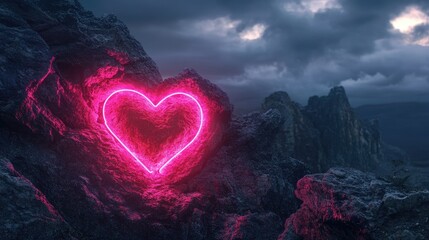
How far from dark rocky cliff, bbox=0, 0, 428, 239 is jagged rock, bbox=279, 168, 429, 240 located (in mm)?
49

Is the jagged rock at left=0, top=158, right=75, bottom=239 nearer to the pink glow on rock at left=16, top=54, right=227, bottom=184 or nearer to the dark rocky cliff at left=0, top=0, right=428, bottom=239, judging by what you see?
the dark rocky cliff at left=0, top=0, right=428, bottom=239

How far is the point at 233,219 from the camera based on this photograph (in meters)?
19.3

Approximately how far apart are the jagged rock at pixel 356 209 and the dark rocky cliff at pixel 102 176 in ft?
0.16

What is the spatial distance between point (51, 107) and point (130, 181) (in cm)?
587

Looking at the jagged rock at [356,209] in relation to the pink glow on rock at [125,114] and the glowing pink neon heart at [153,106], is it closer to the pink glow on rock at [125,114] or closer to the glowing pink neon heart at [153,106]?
the pink glow on rock at [125,114]

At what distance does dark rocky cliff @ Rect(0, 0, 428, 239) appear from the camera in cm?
1388

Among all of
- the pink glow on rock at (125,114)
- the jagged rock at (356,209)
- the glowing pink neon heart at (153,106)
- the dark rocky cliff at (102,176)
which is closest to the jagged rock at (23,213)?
the dark rocky cliff at (102,176)

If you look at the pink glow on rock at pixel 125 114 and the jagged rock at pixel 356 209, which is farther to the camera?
the pink glow on rock at pixel 125 114

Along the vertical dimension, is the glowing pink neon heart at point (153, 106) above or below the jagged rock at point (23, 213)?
above

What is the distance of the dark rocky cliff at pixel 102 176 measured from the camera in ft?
45.5

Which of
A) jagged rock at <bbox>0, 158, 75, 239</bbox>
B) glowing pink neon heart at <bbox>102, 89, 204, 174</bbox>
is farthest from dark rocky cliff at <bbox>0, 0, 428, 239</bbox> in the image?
glowing pink neon heart at <bbox>102, 89, 204, 174</bbox>

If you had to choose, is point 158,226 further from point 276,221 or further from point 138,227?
point 276,221

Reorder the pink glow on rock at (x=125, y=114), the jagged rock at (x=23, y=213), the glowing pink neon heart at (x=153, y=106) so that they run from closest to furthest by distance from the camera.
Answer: the jagged rock at (x=23, y=213) → the pink glow on rock at (x=125, y=114) → the glowing pink neon heart at (x=153, y=106)

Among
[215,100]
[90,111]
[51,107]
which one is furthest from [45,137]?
[215,100]
